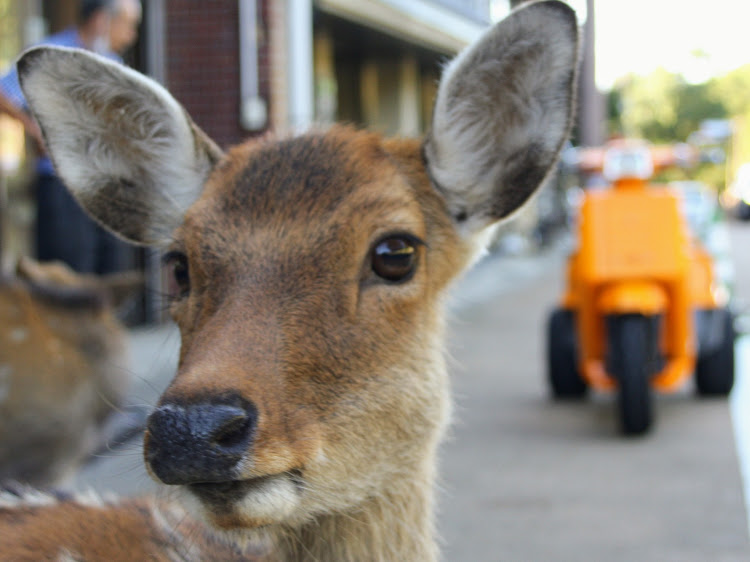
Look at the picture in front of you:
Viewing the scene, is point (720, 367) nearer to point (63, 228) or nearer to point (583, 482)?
point (583, 482)

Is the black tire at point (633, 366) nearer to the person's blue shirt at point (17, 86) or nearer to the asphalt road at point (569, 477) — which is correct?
the asphalt road at point (569, 477)

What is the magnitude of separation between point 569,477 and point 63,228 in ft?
11.6

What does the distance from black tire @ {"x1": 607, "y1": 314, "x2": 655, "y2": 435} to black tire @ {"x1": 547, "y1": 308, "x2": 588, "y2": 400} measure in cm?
99

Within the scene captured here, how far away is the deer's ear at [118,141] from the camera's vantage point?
2641 millimetres

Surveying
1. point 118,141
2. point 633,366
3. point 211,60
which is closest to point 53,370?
point 118,141

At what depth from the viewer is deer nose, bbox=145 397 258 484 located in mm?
1795

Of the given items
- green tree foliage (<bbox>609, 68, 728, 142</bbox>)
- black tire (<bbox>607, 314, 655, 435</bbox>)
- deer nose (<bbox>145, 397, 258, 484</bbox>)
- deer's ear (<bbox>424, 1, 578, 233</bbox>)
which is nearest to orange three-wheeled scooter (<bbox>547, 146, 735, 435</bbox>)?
black tire (<bbox>607, 314, 655, 435</bbox>)

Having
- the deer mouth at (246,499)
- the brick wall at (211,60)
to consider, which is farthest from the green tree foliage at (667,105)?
the deer mouth at (246,499)

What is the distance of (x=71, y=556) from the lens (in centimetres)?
223

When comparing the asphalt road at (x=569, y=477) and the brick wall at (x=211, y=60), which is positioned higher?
the brick wall at (x=211, y=60)

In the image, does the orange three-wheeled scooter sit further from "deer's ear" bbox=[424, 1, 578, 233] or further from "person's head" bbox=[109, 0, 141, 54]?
"person's head" bbox=[109, 0, 141, 54]

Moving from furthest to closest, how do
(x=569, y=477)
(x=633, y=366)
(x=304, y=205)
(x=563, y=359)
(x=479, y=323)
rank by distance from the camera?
(x=479, y=323) → (x=563, y=359) → (x=633, y=366) → (x=569, y=477) → (x=304, y=205)

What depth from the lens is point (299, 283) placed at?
88.7 inches

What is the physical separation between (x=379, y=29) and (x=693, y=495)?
32.3 ft
